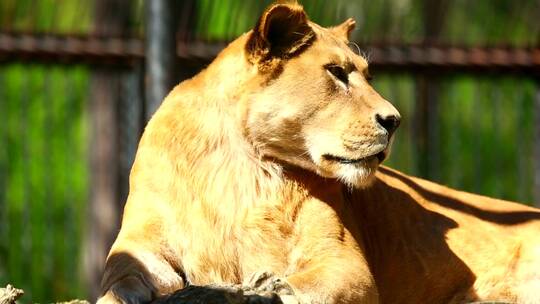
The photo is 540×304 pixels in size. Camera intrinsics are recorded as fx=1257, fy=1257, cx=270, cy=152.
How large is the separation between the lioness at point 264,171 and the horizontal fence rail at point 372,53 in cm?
266

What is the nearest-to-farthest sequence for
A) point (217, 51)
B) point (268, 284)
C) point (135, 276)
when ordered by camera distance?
point (268, 284), point (135, 276), point (217, 51)

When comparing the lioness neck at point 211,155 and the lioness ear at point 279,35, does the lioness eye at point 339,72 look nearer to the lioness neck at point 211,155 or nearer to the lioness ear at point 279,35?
the lioness ear at point 279,35

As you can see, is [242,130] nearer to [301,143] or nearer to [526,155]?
[301,143]

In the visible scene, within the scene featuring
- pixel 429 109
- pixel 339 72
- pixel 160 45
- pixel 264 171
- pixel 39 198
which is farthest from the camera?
pixel 39 198

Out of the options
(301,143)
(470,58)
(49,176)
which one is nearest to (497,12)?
(470,58)

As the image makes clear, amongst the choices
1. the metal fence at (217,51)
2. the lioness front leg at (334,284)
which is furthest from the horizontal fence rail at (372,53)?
the lioness front leg at (334,284)

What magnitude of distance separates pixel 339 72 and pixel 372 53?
2.87 meters

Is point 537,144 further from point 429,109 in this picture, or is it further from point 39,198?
point 39,198

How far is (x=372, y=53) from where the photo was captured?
300 inches

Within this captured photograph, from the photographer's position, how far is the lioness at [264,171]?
4.43 metres

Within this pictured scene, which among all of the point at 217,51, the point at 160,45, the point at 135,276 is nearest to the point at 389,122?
the point at 135,276

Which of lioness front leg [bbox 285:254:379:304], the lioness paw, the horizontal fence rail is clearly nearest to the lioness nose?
lioness front leg [bbox 285:254:379:304]

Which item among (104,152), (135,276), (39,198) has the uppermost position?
(135,276)

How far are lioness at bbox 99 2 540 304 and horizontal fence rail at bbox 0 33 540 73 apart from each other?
2.66 metres
